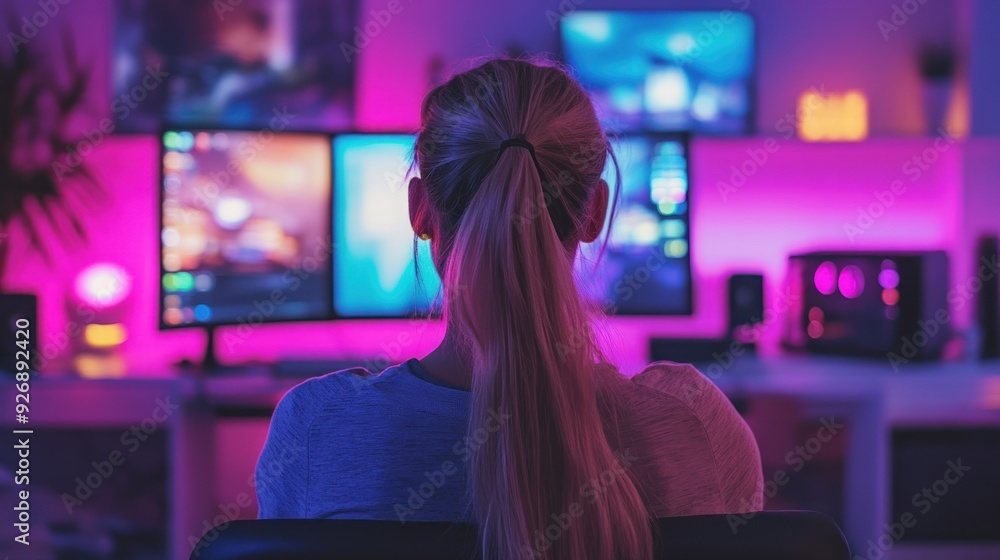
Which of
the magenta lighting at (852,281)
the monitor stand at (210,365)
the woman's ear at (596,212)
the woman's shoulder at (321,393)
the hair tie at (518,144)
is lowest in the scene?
the monitor stand at (210,365)

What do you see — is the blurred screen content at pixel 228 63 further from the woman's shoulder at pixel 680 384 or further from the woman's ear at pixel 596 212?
the woman's shoulder at pixel 680 384

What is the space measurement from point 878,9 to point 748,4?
428 mm

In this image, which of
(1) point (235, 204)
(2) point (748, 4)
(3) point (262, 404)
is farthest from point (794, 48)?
(3) point (262, 404)

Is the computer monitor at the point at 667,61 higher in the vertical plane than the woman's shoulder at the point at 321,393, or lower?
higher

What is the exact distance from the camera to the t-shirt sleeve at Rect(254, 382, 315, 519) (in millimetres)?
808

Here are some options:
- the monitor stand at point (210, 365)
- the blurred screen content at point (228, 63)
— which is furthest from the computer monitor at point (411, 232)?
the blurred screen content at point (228, 63)

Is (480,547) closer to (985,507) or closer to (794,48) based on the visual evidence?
(985,507)

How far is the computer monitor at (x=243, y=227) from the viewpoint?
6.38ft

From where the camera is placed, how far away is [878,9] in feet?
8.52

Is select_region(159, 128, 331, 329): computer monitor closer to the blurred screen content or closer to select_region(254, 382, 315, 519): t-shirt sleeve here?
the blurred screen content

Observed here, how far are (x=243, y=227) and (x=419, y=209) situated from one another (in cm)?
114

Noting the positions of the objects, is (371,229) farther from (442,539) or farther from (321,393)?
(442,539)

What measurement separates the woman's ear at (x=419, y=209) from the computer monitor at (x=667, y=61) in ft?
5.26

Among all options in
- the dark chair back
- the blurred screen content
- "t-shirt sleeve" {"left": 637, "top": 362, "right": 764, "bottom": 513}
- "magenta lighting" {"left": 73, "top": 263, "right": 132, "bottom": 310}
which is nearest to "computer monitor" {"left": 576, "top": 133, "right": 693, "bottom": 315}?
the blurred screen content
